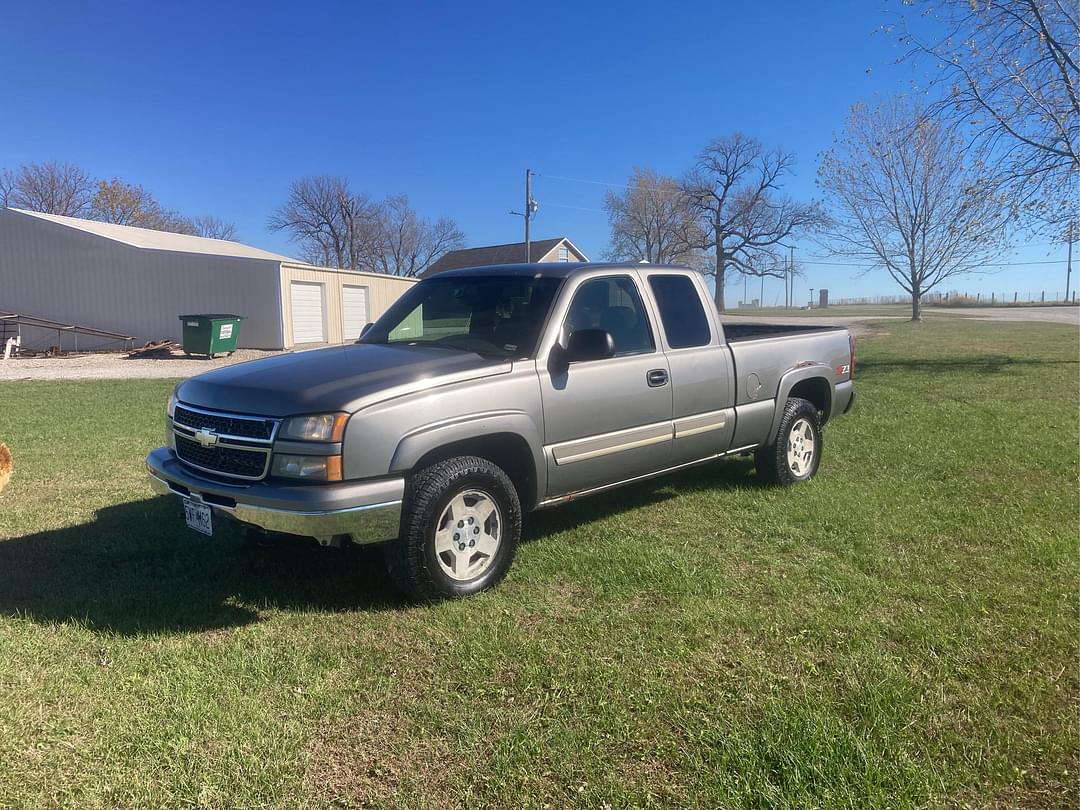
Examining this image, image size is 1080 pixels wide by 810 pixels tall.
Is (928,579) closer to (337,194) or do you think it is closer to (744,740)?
(744,740)

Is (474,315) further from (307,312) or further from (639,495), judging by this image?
(307,312)

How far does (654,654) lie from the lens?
328 cm

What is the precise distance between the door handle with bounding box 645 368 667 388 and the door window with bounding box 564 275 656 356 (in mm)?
158

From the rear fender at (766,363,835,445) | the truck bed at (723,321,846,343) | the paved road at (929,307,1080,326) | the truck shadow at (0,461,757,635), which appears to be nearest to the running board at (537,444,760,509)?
the rear fender at (766,363,835,445)

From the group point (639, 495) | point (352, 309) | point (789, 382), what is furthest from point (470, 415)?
point (352, 309)

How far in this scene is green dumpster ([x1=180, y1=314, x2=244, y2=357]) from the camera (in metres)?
21.8

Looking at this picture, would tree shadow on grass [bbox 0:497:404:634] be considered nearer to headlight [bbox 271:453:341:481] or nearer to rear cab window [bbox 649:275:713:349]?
headlight [bbox 271:453:341:481]

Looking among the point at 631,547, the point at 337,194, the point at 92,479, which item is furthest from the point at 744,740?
the point at 337,194

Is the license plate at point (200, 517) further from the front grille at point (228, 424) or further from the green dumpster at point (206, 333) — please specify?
the green dumpster at point (206, 333)

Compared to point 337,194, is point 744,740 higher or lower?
lower

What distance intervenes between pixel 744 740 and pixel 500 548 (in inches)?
68.3

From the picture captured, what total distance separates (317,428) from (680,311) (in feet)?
9.39

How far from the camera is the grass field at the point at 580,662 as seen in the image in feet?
8.10

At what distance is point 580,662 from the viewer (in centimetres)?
321
